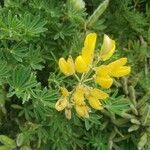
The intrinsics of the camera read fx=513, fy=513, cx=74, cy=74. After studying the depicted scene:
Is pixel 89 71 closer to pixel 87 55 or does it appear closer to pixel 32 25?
pixel 87 55

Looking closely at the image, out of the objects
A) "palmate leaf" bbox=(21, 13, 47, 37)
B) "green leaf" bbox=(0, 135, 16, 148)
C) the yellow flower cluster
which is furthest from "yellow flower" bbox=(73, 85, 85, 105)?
"green leaf" bbox=(0, 135, 16, 148)

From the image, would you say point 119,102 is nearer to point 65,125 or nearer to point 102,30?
point 65,125

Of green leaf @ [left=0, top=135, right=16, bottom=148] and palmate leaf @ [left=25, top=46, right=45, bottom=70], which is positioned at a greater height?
palmate leaf @ [left=25, top=46, right=45, bottom=70]

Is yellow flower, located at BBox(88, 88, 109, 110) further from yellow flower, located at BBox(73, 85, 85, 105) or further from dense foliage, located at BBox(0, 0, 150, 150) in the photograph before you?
dense foliage, located at BBox(0, 0, 150, 150)

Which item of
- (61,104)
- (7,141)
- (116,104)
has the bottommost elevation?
(7,141)

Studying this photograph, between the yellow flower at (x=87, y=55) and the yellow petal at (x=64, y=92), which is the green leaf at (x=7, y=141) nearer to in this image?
the yellow petal at (x=64, y=92)

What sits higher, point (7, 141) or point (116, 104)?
point (116, 104)

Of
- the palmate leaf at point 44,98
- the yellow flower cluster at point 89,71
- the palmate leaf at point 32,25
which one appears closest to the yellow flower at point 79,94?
the yellow flower cluster at point 89,71

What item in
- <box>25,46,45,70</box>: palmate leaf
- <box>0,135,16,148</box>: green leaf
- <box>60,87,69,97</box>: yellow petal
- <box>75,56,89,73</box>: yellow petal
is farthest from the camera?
<box>0,135,16,148</box>: green leaf

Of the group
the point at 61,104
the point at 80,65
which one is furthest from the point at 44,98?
the point at 80,65
